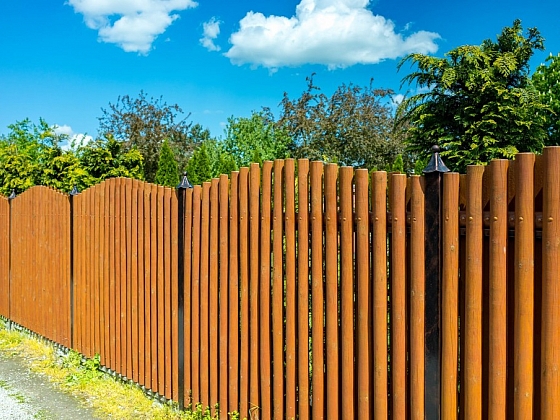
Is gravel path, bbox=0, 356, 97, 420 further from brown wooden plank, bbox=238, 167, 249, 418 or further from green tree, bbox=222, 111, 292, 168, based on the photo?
green tree, bbox=222, 111, 292, 168

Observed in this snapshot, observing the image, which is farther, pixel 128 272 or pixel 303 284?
pixel 128 272

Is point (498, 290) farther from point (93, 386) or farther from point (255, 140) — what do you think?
point (255, 140)

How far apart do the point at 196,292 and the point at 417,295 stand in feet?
7.46

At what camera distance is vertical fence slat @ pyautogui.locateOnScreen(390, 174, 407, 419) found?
3.09 meters

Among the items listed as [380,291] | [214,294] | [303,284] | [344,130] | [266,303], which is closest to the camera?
[380,291]

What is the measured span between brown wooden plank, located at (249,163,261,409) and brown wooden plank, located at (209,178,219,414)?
0.46 meters

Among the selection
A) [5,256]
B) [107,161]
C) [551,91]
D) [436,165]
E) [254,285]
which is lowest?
[5,256]

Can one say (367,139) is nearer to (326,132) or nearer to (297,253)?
(326,132)

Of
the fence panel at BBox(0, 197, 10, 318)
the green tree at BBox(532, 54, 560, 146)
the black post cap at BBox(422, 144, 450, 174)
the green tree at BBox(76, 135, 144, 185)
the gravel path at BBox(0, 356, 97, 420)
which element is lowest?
the gravel path at BBox(0, 356, 97, 420)

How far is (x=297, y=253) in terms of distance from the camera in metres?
3.74

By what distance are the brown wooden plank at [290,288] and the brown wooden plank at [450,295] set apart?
116 centimetres

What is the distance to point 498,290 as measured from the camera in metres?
2.71

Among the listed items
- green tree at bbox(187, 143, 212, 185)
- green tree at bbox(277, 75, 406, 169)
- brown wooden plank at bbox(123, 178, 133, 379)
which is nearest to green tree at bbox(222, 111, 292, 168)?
green tree at bbox(277, 75, 406, 169)

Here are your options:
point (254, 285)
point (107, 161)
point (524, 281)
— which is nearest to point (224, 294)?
point (254, 285)
